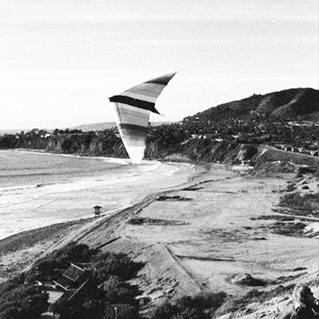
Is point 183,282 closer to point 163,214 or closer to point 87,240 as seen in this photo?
point 87,240

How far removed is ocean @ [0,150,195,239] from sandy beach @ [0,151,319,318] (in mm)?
2702

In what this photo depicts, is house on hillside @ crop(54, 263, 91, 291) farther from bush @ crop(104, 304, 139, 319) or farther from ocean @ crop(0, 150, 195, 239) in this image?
ocean @ crop(0, 150, 195, 239)

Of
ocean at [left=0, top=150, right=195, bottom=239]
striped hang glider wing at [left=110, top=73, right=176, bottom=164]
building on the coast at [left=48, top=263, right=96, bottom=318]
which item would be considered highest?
striped hang glider wing at [left=110, top=73, right=176, bottom=164]

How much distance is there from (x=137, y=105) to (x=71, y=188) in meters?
59.6

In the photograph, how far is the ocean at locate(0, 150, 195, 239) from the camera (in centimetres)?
4891

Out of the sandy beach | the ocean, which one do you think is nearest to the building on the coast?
the sandy beach

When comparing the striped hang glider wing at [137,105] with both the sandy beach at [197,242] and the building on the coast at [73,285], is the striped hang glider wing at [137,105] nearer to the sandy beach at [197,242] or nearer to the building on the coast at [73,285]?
the sandy beach at [197,242]

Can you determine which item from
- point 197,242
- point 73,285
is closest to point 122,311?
point 73,285

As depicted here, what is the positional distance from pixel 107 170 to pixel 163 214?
58.0m

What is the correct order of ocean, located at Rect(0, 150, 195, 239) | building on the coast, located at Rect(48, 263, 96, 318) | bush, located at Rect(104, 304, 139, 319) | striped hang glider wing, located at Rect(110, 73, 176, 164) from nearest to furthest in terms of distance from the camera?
striped hang glider wing, located at Rect(110, 73, 176, 164) → bush, located at Rect(104, 304, 139, 319) → building on the coast, located at Rect(48, 263, 96, 318) → ocean, located at Rect(0, 150, 195, 239)

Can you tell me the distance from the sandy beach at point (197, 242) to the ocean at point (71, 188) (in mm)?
2702

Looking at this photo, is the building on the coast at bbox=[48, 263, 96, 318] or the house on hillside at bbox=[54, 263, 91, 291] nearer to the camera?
the building on the coast at bbox=[48, 263, 96, 318]

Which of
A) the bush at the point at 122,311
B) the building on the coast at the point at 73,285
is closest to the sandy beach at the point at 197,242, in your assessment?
the bush at the point at 122,311

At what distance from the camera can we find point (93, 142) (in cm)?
15512
